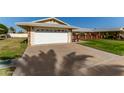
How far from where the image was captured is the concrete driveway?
8.73 meters

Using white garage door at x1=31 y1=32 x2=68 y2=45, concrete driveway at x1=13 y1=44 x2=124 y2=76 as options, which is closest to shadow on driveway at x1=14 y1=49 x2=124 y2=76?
concrete driveway at x1=13 y1=44 x2=124 y2=76

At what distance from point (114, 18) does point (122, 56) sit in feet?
6.92

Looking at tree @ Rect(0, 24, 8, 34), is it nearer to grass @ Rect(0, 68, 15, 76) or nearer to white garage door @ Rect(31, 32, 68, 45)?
white garage door @ Rect(31, 32, 68, 45)

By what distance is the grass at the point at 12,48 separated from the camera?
32.7 ft

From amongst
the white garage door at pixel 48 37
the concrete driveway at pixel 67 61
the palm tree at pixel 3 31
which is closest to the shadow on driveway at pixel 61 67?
the concrete driveway at pixel 67 61

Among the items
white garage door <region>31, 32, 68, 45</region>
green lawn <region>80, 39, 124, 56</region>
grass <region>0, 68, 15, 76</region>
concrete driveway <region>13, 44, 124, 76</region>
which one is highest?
white garage door <region>31, 32, 68, 45</region>

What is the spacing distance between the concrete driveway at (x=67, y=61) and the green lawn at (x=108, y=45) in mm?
202

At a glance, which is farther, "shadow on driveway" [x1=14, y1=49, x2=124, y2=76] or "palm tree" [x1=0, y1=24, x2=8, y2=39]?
"palm tree" [x1=0, y1=24, x2=8, y2=39]

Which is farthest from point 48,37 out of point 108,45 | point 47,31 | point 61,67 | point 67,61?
point 108,45

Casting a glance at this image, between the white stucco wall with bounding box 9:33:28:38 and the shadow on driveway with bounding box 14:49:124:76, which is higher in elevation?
the white stucco wall with bounding box 9:33:28:38
